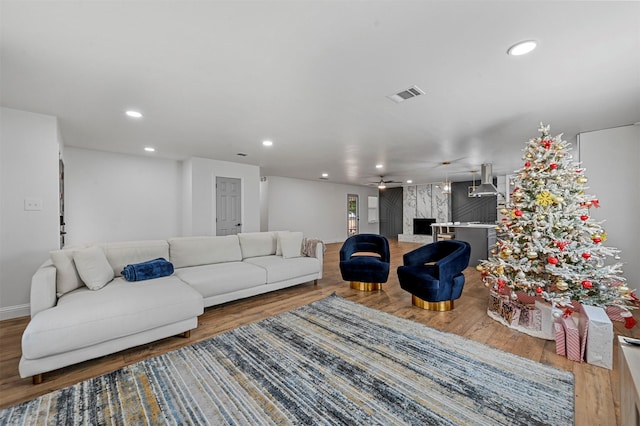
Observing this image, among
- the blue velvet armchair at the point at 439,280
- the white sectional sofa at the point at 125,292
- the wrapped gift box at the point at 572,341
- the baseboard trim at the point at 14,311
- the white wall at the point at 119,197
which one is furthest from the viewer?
the white wall at the point at 119,197

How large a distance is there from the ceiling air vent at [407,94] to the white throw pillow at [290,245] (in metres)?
2.65

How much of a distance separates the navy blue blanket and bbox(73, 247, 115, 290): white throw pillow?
203 mm

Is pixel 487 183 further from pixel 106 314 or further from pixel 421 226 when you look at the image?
pixel 106 314

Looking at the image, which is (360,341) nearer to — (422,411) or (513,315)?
(422,411)

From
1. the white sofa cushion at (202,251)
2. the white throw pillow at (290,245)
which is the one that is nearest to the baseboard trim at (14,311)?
the white sofa cushion at (202,251)

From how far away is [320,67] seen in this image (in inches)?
85.6

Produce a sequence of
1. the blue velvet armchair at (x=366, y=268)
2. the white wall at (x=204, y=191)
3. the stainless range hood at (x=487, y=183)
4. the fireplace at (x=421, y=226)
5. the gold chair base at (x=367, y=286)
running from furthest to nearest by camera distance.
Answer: the fireplace at (x=421, y=226)
the white wall at (x=204, y=191)
the stainless range hood at (x=487, y=183)
the gold chair base at (x=367, y=286)
the blue velvet armchair at (x=366, y=268)

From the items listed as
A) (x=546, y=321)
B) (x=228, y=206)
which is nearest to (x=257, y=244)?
(x=228, y=206)

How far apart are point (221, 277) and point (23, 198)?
2.46 m

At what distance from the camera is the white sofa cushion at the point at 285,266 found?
3822 millimetres

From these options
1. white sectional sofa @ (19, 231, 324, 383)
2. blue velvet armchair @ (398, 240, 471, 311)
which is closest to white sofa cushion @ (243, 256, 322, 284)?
white sectional sofa @ (19, 231, 324, 383)

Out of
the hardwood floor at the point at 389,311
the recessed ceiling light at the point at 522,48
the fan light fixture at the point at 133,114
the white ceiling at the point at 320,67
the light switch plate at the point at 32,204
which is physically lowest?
the hardwood floor at the point at 389,311

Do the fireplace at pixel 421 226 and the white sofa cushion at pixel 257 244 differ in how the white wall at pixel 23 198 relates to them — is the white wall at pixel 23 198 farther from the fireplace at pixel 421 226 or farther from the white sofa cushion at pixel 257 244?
the fireplace at pixel 421 226

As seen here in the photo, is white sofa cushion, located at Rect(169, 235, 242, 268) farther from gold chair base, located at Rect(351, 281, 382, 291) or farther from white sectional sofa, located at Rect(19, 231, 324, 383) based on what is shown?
gold chair base, located at Rect(351, 281, 382, 291)
